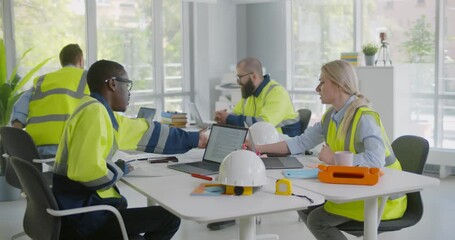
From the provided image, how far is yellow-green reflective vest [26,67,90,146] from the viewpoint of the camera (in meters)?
4.78

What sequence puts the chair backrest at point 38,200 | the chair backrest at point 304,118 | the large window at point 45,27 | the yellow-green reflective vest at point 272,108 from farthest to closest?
1. the large window at point 45,27
2. the chair backrest at point 304,118
3. the yellow-green reflective vest at point 272,108
4. the chair backrest at point 38,200

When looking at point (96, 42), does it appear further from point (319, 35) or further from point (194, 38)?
point (319, 35)

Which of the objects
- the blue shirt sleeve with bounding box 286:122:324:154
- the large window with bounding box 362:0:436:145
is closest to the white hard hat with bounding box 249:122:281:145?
the blue shirt sleeve with bounding box 286:122:324:154

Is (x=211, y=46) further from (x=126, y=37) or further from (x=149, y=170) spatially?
(x=149, y=170)

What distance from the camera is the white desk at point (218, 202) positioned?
2.53 metres

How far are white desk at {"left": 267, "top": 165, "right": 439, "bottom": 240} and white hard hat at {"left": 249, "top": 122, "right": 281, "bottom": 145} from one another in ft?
2.21

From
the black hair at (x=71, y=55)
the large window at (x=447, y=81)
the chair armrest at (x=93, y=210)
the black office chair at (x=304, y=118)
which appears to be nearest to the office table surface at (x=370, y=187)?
the chair armrest at (x=93, y=210)

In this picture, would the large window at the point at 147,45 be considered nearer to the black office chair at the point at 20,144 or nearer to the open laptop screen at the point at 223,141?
the black office chair at the point at 20,144

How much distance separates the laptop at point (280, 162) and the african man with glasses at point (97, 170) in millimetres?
661

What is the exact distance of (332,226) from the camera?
3.40 meters

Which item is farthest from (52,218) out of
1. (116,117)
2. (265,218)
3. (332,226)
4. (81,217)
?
(265,218)

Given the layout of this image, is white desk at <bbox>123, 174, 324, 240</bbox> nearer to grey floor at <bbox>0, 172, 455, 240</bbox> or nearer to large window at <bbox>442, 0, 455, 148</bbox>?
grey floor at <bbox>0, 172, 455, 240</bbox>

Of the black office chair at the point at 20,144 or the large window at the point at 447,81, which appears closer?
the black office chair at the point at 20,144

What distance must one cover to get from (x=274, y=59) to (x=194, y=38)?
1.06 m
